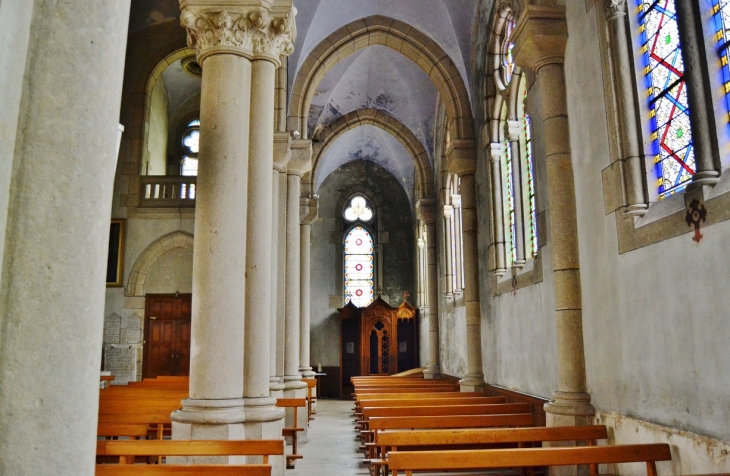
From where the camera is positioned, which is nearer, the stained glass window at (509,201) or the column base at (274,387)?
the column base at (274,387)

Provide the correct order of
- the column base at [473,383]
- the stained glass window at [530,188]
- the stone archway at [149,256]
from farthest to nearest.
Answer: the stone archway at [149,256] → the column base at [473,383] → the stained glass window at [530,188]

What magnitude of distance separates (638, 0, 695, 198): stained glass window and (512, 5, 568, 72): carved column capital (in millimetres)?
1118

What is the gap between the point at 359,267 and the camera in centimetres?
2116

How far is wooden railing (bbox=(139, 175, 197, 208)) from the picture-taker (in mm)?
12828

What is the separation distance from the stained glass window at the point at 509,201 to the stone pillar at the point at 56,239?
308 inches

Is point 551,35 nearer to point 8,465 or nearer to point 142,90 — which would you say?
point 8,465

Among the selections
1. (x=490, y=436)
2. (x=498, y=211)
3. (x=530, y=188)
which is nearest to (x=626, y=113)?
(x=490, y=436)

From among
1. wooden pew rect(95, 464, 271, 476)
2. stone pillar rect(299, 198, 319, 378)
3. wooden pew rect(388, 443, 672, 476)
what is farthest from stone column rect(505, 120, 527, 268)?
wooden pew rect(95, 464, 271, 476)

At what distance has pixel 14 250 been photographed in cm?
173

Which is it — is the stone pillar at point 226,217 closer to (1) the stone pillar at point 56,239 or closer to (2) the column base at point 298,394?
(1) the stone pillar at point 56,239

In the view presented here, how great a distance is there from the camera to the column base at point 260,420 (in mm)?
5062

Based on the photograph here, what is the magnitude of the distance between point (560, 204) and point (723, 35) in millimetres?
2270

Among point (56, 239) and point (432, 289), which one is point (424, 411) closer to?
point (56, 239)

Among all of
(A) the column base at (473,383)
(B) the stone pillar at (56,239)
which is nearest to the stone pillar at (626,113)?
(B) the stone pillar at (56,239)
